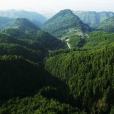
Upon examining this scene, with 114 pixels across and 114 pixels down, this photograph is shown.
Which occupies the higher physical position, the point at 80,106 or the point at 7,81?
the point at 7,81

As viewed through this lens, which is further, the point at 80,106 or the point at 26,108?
the point at 80,106

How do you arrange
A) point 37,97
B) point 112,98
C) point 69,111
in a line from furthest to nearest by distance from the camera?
point 112,98
point 37,97
point 69,111

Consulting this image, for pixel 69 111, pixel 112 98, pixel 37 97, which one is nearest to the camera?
pixel 69 111

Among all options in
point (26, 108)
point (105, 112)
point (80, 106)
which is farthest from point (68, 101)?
point (26, 108)

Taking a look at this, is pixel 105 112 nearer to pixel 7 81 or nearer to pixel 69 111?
pixel 69 111

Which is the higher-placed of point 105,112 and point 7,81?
point 7,81

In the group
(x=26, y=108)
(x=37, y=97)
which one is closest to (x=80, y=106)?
(x=37, y=97)

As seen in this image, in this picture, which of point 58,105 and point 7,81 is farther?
point 7,81

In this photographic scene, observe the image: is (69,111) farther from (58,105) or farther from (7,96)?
(7,96)

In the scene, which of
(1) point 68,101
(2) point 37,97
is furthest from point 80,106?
(2) point 37,97
